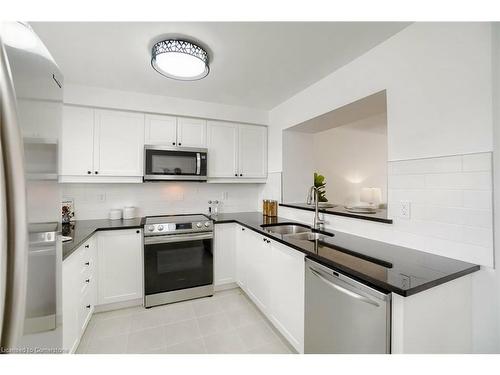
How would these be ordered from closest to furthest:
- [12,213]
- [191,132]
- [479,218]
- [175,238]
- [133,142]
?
1. [12,213]
2. [479,218]
3. [175,238]
4. [133,142]
5. [191,132]

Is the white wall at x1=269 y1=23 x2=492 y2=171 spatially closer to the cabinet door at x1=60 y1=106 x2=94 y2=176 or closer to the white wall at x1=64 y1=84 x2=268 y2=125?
the white wall at x1=64 y1=84 x2=268 y2=125

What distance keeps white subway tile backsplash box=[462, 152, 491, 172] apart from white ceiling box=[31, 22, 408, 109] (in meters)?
0.92

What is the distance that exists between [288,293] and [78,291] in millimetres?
1569

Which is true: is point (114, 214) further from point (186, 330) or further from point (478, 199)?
point (478, 199)

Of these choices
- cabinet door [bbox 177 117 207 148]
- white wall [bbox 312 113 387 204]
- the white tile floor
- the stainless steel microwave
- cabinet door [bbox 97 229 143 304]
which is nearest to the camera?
the white tile floor

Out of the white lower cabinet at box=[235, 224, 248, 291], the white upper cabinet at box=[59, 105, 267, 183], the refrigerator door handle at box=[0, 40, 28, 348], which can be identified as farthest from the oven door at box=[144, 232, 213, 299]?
the refrigerator door handle at box=[0, 40, 28, 348]

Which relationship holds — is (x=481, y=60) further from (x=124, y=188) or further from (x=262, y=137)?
(x=124, y=188)

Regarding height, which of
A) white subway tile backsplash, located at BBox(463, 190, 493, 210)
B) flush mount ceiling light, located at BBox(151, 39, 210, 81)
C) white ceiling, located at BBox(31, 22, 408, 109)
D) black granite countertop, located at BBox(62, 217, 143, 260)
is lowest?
black granite countertop, located at BBox(62, 217, 143, 260)

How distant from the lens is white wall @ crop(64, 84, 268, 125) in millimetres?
2236

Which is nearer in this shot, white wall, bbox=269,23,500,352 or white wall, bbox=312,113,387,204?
white wall, bbox=269,23,500,352

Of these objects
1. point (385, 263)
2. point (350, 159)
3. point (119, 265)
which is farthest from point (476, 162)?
point (350, 159)

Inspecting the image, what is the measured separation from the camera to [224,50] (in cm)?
166

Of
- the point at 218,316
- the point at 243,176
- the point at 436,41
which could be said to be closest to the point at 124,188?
the point at 243,176

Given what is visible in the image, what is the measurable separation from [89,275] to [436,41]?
3.05 meters
